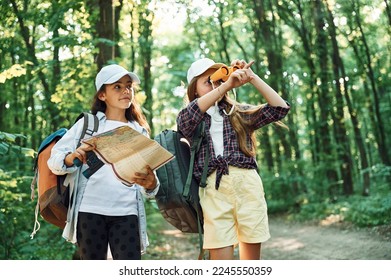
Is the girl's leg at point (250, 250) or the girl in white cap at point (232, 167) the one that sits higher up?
the girl in white cap at point (232, 167)

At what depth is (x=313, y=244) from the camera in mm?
7961

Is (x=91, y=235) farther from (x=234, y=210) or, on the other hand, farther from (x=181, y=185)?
(x=234, y=210)

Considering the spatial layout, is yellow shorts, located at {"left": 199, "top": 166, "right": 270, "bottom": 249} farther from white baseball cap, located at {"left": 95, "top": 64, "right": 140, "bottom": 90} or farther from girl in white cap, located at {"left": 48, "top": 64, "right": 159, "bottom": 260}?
white baseball cap, located at {"left": 95, "top": 64, "right": 140, "bottom": 90}

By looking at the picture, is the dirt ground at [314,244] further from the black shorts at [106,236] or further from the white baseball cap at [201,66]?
the black shorts at [106,236]

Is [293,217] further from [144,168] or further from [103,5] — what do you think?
[144,168]

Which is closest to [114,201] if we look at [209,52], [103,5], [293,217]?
[103,5]

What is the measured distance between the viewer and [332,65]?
1303cm

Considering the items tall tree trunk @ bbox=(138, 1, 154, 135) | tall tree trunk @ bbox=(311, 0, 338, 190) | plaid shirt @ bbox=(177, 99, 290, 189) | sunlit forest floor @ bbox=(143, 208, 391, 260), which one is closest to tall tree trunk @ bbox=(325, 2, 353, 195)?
tall tree trunk @ bbox=(311, 0, 338, 190)

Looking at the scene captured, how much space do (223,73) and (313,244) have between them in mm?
5913

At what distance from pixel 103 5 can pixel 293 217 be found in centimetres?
831

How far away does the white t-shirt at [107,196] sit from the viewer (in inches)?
103

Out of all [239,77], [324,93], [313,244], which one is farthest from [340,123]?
[239,77]

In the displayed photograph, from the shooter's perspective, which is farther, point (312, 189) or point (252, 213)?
point (312, 189)

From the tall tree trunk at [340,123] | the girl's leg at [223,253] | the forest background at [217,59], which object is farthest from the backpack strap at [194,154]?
the tall tree trunk at [340,123]
